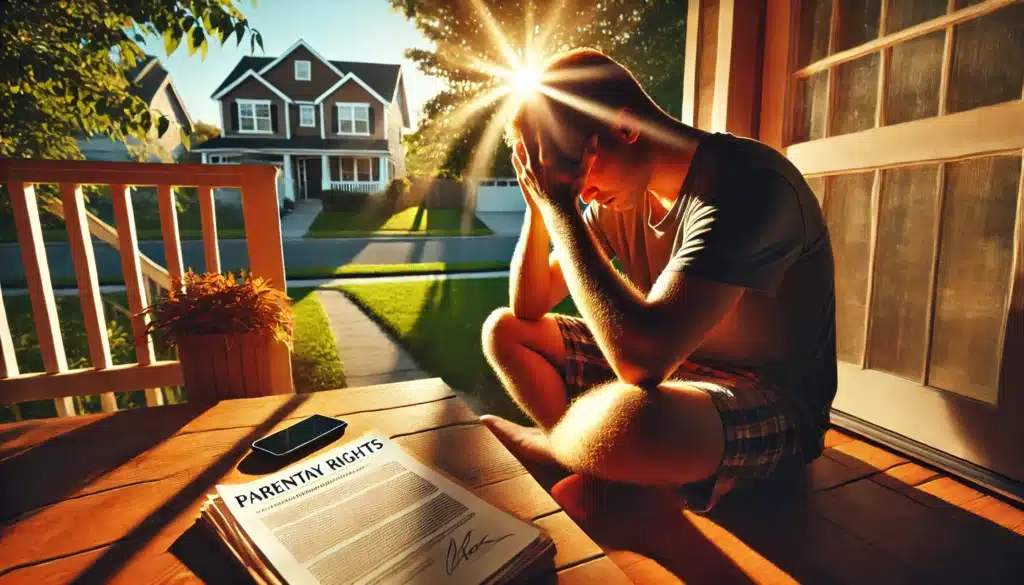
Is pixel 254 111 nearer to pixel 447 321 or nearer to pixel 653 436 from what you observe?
pixel 447 321

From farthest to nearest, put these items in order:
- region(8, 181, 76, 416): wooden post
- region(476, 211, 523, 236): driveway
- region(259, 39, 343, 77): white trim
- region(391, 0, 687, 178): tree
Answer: region(259, 39, 343, 77): white trim
region(476, 211, 523, 236): driveway
region(391, 0, 687, 178): tree
region(8, 181, 76, 416): wooden post

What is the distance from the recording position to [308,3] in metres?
6.45

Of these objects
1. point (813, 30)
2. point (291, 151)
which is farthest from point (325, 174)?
point (813, 30)

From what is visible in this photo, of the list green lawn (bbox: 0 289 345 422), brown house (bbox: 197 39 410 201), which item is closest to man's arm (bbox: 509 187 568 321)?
green lawn (bbox: 0 289 345 422)

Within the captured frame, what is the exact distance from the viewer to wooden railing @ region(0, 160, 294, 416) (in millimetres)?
1653

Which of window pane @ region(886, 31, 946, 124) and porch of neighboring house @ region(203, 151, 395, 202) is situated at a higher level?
porch of neighboring house @ region(203, 151, 395, 202)

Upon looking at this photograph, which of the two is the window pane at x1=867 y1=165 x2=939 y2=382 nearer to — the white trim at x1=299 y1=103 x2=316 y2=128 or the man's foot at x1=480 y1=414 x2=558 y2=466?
the man's foot at x1=480 y1=414 x2=558 y2=466

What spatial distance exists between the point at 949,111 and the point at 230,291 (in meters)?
1.92

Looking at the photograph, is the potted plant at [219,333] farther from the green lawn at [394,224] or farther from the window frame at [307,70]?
the window frame at [307,70]

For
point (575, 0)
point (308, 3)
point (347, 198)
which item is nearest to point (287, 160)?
point (347, 198)

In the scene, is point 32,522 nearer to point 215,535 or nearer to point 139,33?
point 215,535

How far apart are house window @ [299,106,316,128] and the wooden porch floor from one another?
17.4m

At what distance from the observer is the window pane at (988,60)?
1.16m
